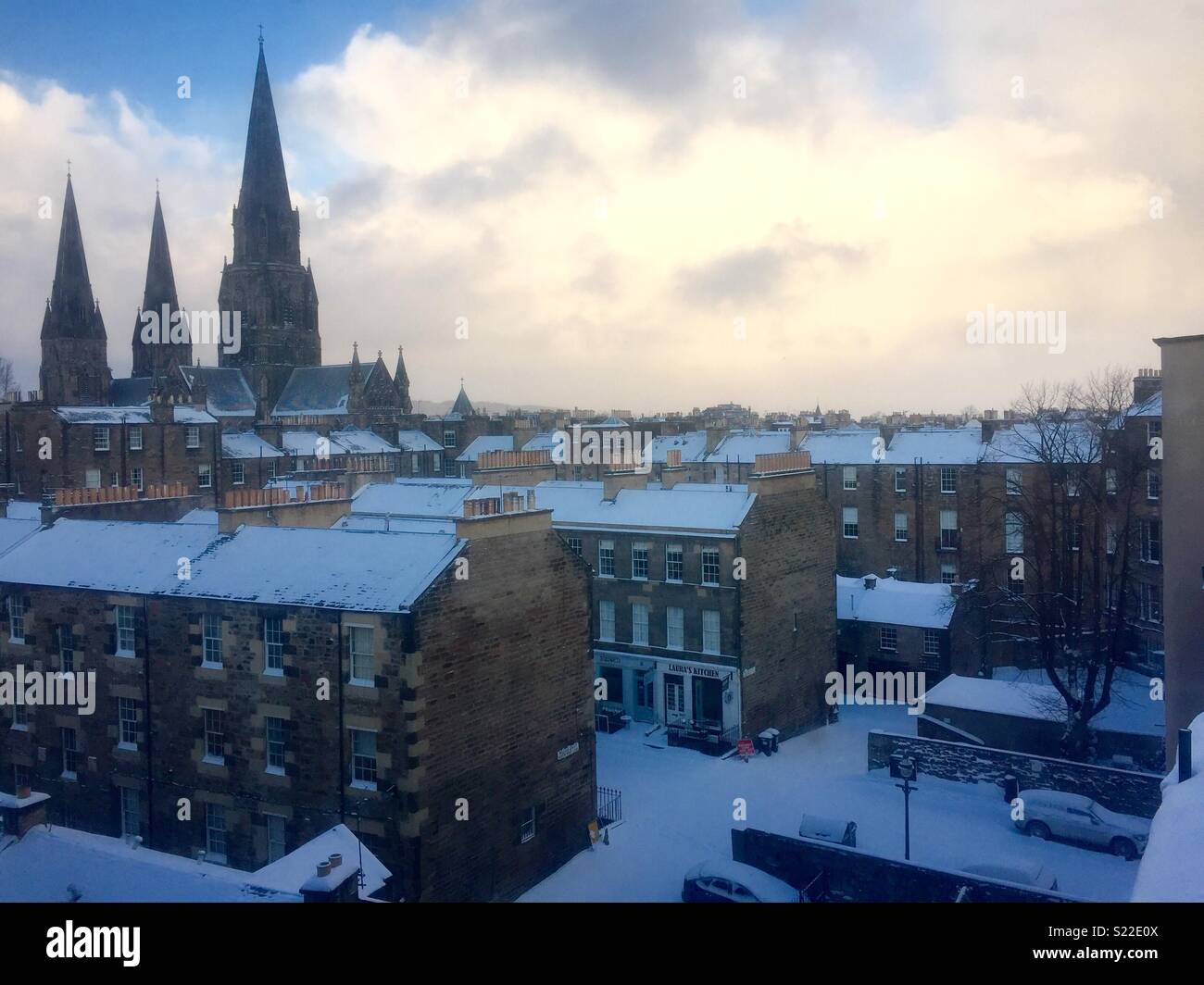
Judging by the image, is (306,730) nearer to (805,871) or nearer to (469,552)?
(469,552)

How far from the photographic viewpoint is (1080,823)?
20.9 m

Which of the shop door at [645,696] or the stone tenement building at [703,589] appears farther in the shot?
the shop door at [645,696]

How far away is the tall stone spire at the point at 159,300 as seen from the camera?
76.1 metres

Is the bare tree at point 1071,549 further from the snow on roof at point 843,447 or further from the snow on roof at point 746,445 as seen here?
the snow on roof at point 746,445

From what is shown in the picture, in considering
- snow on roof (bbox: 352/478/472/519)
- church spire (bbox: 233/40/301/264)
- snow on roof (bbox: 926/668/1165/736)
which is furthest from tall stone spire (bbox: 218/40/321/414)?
snow on roof (bbox: 926/668/1165/736)

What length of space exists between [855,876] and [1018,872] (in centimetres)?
302

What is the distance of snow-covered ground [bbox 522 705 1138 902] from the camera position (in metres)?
18.5

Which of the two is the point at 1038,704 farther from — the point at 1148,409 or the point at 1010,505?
the point at 1148,409

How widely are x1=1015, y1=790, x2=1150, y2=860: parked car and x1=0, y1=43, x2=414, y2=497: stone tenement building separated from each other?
55.0m

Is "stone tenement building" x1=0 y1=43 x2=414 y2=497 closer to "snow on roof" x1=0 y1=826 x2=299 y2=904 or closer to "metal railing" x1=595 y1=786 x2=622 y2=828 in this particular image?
"metal railing" x1=595 y1=786 x2=622 y2=828

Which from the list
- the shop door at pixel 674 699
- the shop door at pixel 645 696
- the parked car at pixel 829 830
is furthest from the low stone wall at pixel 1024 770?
the shop door at pixel 645 696

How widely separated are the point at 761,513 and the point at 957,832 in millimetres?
10926

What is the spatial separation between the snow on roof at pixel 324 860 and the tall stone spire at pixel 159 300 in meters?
68.1

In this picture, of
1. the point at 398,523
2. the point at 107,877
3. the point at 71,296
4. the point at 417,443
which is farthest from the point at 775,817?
the point at 71,296
